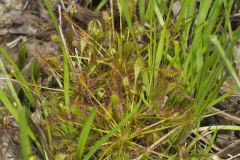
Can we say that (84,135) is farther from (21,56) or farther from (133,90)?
(21,56)

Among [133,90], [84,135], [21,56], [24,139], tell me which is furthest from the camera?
[21,56]

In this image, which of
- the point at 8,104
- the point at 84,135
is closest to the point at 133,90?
the point at 84,135

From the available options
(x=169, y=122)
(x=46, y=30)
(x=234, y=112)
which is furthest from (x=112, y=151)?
(x=46, y=30)

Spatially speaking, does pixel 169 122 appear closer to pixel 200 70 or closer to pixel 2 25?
pixel 200 70

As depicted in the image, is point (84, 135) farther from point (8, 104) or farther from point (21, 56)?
point (21, 56)

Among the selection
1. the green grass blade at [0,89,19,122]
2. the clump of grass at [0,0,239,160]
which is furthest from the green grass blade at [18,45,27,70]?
the green grass blade at [0,89,19,122]

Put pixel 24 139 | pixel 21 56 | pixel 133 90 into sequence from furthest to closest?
pixel 21 56, pixel 133 90, pixel 24 139

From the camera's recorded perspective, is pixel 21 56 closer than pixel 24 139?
No

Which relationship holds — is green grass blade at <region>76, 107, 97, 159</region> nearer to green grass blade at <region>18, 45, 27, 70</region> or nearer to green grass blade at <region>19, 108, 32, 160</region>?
green grass blade at <region>19, 108, 32, 160</region>

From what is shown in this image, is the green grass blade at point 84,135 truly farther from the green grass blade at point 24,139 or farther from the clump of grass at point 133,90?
the green grass blade at point 24,139
